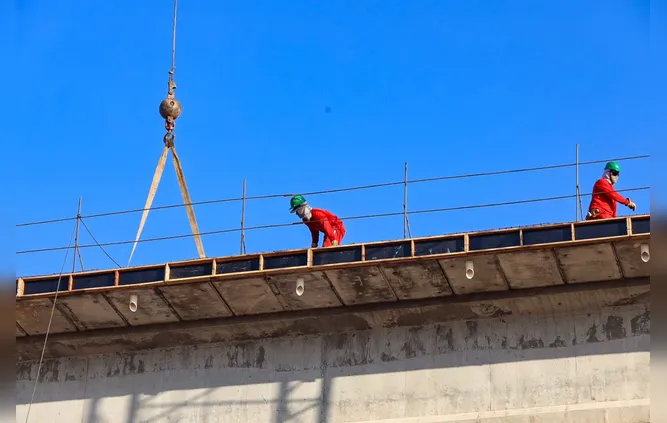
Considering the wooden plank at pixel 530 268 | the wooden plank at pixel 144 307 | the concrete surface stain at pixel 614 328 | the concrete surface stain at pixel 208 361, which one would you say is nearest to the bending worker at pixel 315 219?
the concrete surface stain at pixel 208 361

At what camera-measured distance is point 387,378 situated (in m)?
20.5

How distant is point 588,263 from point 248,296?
19.2 ft

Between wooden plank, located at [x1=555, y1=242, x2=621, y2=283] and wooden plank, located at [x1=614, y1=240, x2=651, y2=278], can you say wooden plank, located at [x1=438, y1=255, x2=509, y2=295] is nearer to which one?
wooden plank, located at [x1=555, y1=242, x2=621, y2=283]

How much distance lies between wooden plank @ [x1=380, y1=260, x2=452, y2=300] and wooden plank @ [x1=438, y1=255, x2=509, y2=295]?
0.15 m

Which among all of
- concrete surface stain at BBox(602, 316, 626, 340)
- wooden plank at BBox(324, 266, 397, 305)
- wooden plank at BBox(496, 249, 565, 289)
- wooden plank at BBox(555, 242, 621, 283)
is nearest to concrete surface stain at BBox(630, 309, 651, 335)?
concrete surface stain at BBox(602, 316, 626, 340)

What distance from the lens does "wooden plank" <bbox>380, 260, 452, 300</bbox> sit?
2014 centimetres

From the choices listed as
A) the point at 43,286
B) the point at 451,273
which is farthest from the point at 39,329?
the point at 451,273

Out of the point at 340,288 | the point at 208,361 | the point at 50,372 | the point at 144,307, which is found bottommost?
the point at 50,372

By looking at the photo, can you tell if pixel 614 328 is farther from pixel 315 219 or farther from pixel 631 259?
pixel 315 219

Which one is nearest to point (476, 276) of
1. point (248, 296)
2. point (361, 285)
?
point (361, 285)

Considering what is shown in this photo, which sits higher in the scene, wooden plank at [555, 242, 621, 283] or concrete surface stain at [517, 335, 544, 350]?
wooden plank at [555, 242, 621, 283]

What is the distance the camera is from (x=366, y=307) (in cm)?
2100

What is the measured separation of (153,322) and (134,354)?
0.72m

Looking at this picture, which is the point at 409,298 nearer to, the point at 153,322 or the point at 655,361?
the point at 153,322
